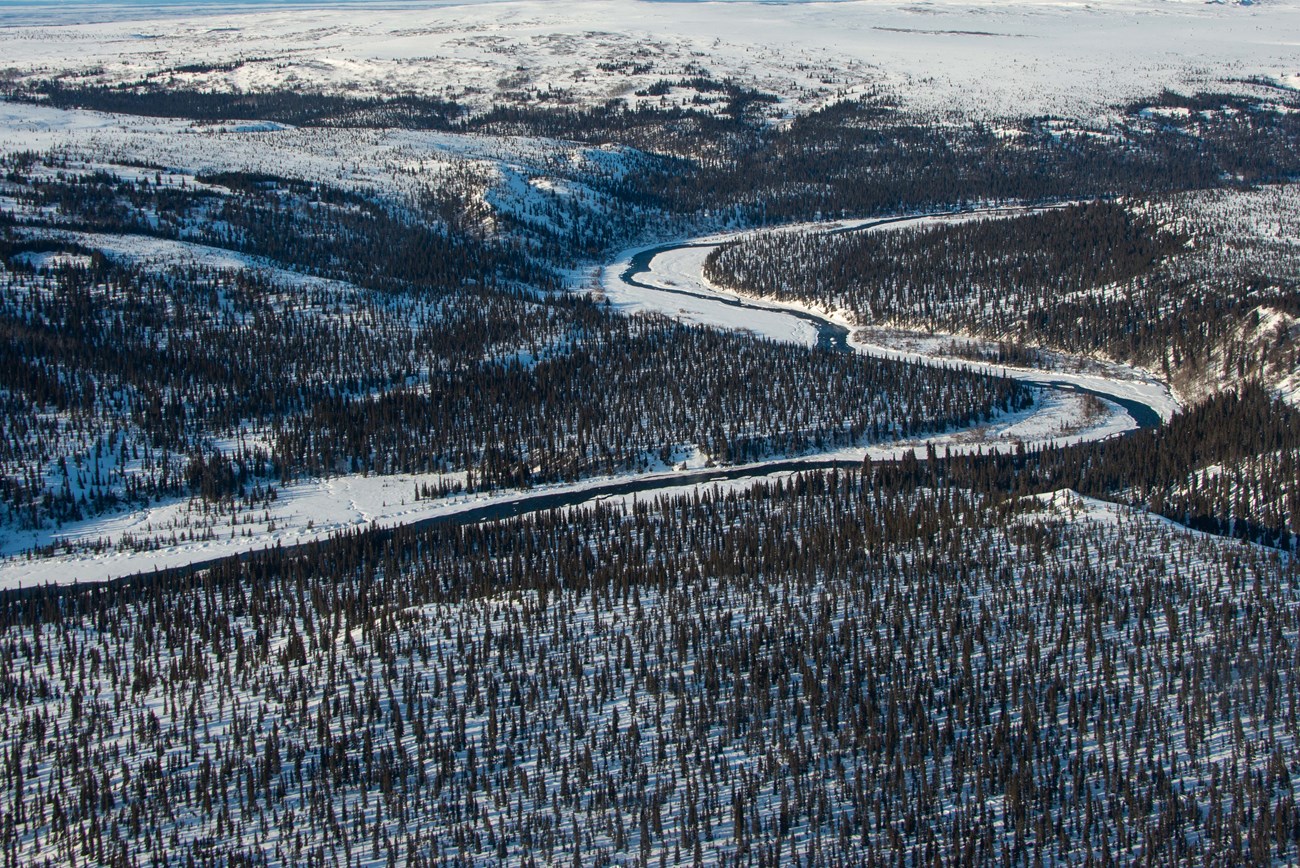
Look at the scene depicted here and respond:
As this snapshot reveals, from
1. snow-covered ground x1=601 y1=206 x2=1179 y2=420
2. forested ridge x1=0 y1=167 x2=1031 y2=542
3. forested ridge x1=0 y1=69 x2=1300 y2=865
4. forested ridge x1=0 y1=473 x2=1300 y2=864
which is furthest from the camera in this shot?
snow-covered ground x1=601 y1=206 x2=1179 y2=420

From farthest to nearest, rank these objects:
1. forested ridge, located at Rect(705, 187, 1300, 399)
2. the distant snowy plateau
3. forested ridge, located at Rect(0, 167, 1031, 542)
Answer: forested ridge, located at Rect(705, 187, 1300, 399)
forested ridge, located at Rect(0, 167, 1031, 542)
the distant snowy plateau

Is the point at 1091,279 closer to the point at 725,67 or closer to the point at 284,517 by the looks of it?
the point at 284,517

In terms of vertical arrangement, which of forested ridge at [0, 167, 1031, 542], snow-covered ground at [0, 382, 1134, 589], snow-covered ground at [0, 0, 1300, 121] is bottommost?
snow-covered ground at [0, 382, 1134, 589]

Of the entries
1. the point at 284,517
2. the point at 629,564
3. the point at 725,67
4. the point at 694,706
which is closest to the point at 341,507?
the point at 284,517

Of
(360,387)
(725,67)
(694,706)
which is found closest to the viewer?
(694,706)

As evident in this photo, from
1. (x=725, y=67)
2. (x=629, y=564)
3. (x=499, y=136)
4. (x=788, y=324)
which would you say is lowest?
(x=788, y=324)

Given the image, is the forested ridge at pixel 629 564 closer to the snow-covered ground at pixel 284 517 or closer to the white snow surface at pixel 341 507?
the snow-covered ground at pixel 284 517

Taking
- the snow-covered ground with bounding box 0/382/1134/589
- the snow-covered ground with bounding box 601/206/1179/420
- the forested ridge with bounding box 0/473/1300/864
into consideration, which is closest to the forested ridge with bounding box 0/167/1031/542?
the snow-covered ground with bounding box 0/382/1134/589

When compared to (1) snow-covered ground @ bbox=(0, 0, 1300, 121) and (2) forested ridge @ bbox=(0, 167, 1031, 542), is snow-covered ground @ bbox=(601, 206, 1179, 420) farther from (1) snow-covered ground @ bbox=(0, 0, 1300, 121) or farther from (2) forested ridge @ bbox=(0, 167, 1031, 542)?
(1) snow-covered ground @ bbox=(0, 0, 1300, 121)

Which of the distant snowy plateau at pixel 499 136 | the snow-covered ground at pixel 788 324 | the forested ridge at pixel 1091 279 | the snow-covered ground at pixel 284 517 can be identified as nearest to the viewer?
the snow-covered ground at pixel 284 517

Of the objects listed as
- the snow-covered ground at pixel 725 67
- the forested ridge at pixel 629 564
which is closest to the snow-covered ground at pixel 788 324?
the forested ridge at pixel 629 564

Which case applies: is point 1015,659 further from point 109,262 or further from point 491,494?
point 109,262

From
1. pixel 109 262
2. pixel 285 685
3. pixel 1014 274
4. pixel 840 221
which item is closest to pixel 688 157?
pixel 840 221
